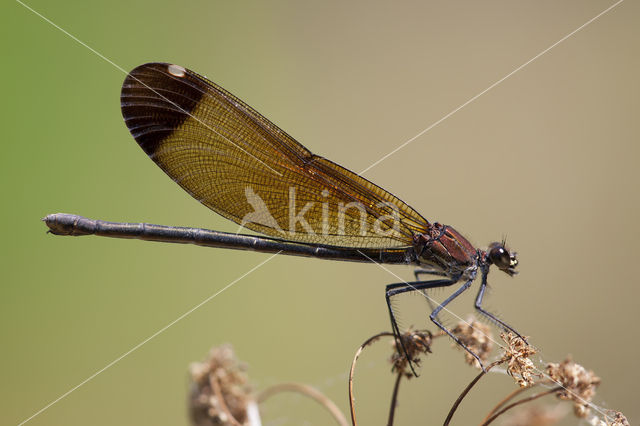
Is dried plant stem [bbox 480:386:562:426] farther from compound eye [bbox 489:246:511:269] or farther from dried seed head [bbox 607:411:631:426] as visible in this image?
compound eye [bbox 489:246:511:269]

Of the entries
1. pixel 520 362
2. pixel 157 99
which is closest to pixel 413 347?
pixel 520 362

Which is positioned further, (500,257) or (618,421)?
(500,257)

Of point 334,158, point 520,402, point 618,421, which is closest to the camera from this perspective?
point 618,421

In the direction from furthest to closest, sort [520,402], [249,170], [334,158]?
[334,158] → [249,170] → [520,402]

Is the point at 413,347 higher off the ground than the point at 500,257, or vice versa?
the point at 500,257

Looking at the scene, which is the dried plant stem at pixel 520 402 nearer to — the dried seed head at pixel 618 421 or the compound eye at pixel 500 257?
the dried seed head at pixel 618 421

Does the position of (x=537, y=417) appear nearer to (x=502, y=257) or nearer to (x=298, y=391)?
(x=298, y=391)

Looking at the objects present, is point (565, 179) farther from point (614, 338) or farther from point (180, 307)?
point (180, 307)

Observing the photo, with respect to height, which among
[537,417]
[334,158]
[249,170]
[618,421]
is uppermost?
[334,158]
